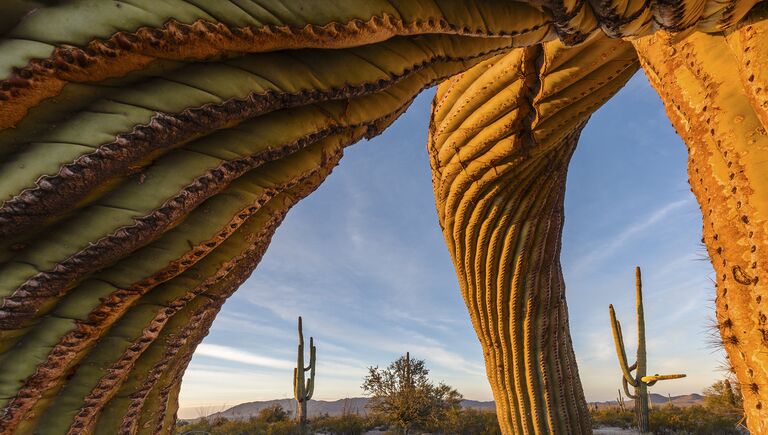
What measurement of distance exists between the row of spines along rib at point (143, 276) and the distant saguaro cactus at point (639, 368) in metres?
11.7

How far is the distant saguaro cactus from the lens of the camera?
11.7 meters

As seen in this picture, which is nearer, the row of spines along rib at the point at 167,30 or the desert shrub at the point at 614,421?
the row of spines along rib at the point at 167,30

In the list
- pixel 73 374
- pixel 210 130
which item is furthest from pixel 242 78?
pixel 73 374

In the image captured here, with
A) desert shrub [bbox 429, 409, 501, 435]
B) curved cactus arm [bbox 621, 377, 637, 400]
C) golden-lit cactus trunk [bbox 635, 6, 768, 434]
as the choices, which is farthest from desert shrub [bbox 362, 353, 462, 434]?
golden-lit cactus trunk [bbox 635, 6, 768, 434]

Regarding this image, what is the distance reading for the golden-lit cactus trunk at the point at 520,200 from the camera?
157 inches

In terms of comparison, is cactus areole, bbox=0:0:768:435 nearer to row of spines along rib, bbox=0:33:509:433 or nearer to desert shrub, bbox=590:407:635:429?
row of spines along rib, bbox=0:33:509:433

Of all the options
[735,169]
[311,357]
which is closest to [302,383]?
[311,357]

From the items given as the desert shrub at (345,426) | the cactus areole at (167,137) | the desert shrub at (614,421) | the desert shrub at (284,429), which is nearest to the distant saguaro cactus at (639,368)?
the desert shrub at (614,421)

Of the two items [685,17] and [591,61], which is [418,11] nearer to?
[685,17]

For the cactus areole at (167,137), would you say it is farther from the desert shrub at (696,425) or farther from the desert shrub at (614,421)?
the desert shrub at (614,421)

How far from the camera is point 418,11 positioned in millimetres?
1200

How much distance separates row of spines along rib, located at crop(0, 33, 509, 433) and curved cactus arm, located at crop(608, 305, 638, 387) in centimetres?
1327

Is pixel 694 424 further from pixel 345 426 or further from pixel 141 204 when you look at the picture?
pixel 141 204

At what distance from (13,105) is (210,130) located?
354 mm
